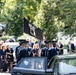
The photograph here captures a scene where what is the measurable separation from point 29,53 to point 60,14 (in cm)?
1354

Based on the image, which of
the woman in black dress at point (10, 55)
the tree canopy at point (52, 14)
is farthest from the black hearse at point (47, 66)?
the tree canopy at point (52, 14)

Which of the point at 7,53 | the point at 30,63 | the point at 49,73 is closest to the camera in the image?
the point at 49,73

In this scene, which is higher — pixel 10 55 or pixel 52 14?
pixel 52 14

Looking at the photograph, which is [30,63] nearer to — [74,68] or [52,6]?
[74,68]

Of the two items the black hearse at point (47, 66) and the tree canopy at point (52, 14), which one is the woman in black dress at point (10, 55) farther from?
the black hearse at point (47, 66)

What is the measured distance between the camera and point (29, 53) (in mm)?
15547

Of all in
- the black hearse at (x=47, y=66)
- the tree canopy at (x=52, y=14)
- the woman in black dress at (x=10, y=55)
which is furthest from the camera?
the tree canopy at (x=52, y=14)

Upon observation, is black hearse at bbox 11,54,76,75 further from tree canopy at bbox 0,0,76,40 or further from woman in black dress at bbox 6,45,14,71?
tree canopy at bbox 0,0,76,40

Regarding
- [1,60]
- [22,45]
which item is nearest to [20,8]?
[1,60]

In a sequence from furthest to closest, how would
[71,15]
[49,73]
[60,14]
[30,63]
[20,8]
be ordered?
[20,8] < [60,14] < [71,15] < [30,63] < [49,73]

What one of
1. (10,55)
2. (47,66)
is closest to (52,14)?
(10,55)

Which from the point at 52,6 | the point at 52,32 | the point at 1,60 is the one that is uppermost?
the point at 52,6

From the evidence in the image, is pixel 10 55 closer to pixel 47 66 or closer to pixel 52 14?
pixel 47 66

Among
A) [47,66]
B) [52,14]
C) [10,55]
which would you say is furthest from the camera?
[52,14]
